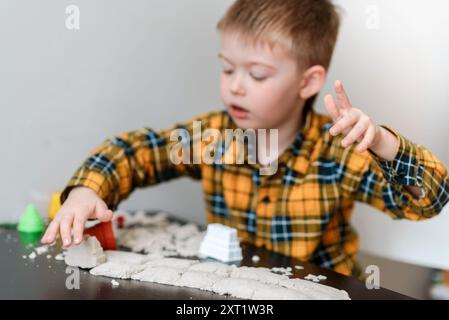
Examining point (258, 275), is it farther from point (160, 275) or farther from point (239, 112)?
point (239, 112)

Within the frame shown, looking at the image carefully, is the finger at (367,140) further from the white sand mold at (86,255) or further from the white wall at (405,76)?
the white wall at (405,76)

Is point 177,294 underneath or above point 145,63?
underneath

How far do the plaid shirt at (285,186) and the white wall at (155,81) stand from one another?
123mm

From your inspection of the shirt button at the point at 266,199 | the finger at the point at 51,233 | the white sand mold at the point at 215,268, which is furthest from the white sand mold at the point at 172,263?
the shirt button at the point at 266,199

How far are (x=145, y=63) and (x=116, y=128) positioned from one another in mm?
136

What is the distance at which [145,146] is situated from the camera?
1.03 meters

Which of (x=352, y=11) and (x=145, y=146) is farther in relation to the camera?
(x=352, y=11)

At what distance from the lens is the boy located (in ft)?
3.03

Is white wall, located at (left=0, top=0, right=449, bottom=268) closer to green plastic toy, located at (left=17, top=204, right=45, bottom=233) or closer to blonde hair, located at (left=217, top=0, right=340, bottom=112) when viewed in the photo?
green plastic toy, located at (left=17, top=204, right=45, bottom=233)

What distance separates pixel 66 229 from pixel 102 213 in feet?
0.22

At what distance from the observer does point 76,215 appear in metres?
0.78
